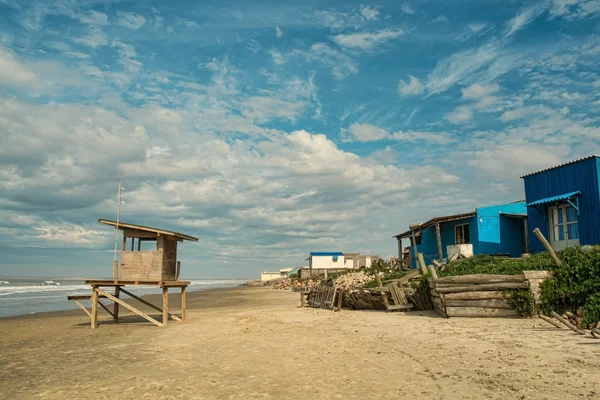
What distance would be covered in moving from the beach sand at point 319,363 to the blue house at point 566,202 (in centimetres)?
996

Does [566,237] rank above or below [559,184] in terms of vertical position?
below

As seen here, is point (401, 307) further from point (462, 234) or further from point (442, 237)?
point (442, 237)

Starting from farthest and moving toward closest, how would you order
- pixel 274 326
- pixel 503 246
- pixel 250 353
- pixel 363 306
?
pixel 503 246
pixel 363 306
pixel 274 326
pixel 250 353

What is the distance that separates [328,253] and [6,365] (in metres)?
55.8

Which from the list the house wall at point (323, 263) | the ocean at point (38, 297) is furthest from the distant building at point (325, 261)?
the ocean at point (38, 297)

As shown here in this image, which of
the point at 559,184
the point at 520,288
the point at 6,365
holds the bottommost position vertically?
the point at 6,365

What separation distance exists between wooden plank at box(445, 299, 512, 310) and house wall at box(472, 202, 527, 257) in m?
13.3

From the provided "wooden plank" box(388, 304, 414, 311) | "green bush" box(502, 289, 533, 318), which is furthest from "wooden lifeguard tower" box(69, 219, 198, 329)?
"green bush" box(502, 289, 533, 318)

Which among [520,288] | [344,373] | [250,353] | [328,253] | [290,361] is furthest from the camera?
[328,253]

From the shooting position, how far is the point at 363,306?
21297 mm

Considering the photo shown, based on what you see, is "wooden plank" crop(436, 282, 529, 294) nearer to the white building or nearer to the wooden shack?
the wooden shack

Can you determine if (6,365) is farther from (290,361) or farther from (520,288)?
(520,288)

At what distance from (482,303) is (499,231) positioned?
1497cm

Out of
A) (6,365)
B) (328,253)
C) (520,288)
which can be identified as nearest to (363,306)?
(520,288)
